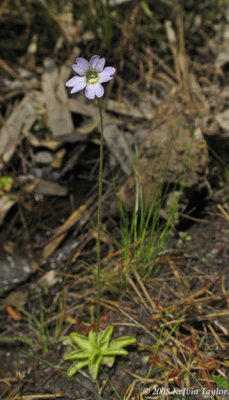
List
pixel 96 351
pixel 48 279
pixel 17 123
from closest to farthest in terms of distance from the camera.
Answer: pixel 96 351 → pixel 48 279 → pixel 17 123

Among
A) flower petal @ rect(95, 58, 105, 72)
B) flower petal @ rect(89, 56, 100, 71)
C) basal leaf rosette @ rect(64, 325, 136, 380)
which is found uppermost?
flower petal @ rect(89, 56, 100, 71)

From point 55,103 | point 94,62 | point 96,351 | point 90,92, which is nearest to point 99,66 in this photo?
point 94,62

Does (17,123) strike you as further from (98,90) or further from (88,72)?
(98,90)

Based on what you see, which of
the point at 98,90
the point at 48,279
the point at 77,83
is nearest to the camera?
the point at 98,90

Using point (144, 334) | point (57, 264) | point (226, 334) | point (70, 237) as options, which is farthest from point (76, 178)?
point (226, 334)

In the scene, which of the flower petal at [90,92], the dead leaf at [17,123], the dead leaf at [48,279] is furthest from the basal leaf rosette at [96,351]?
the dead leaf at [17,123]

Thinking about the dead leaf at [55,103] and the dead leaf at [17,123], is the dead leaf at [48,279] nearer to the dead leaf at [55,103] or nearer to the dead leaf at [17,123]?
the dead leaf at [17,123]

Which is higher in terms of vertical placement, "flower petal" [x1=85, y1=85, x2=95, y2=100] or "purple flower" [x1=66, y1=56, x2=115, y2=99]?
"purple flower" [x1=66, y1=56, x2=115, y2=99]

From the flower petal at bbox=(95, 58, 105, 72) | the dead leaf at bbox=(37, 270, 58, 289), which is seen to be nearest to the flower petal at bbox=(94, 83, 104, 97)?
the flower petal at bbox=(95, 58, 105, 72)

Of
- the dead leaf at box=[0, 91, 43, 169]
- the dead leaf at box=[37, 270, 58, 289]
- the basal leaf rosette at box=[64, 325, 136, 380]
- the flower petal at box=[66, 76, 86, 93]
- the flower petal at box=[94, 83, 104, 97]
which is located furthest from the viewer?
the dead leaf at box=[0, 91, 43, 169]

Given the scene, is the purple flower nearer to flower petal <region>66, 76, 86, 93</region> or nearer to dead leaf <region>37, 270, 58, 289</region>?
flower petal <region>66, 76, 86, 93</region>
